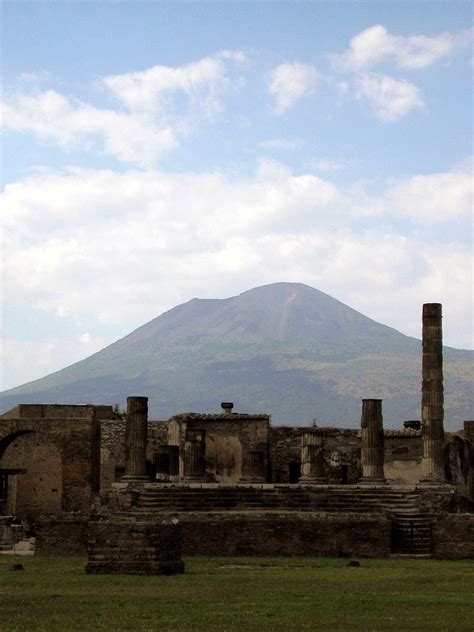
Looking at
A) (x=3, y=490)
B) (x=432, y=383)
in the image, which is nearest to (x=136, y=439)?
(x=432, y=383)

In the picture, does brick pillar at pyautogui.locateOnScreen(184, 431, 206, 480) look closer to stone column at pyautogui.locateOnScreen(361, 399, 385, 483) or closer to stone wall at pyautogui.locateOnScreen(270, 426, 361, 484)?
stone column at pyautogui.locateOnScreen(361, 399, 385, 483)

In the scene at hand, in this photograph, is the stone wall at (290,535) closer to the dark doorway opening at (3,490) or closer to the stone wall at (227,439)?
the stone wall at (227,439)

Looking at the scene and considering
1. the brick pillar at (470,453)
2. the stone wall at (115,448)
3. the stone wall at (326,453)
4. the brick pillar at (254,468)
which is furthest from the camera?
the brick pillar at (470,453)

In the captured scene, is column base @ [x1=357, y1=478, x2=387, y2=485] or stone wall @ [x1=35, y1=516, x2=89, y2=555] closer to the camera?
stone wall @ [x1=35, y1=516, x2=89, y2=555]

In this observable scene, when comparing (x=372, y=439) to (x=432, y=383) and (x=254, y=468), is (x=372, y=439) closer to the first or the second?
(x=432, y=383)

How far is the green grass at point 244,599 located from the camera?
14.9 meters

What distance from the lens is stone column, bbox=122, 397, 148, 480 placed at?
37781mm

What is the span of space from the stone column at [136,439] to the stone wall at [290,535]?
292 inches

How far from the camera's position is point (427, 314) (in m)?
38.2

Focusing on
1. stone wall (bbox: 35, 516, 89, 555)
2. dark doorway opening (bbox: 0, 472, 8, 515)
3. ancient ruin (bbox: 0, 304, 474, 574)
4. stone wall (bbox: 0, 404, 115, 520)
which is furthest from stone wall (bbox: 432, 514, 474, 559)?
dark doorway opening (bbox: 0, 472, 8, 515)

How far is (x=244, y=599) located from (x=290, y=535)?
12461 mm

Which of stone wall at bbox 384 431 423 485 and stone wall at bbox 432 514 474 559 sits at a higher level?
stone wall at bbox 384 431 423 485

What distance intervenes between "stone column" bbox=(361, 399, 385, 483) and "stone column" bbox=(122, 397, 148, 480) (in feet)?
20.5

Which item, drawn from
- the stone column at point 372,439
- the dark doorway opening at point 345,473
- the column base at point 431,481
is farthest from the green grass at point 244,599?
the dark doorway opening at point 345,473
